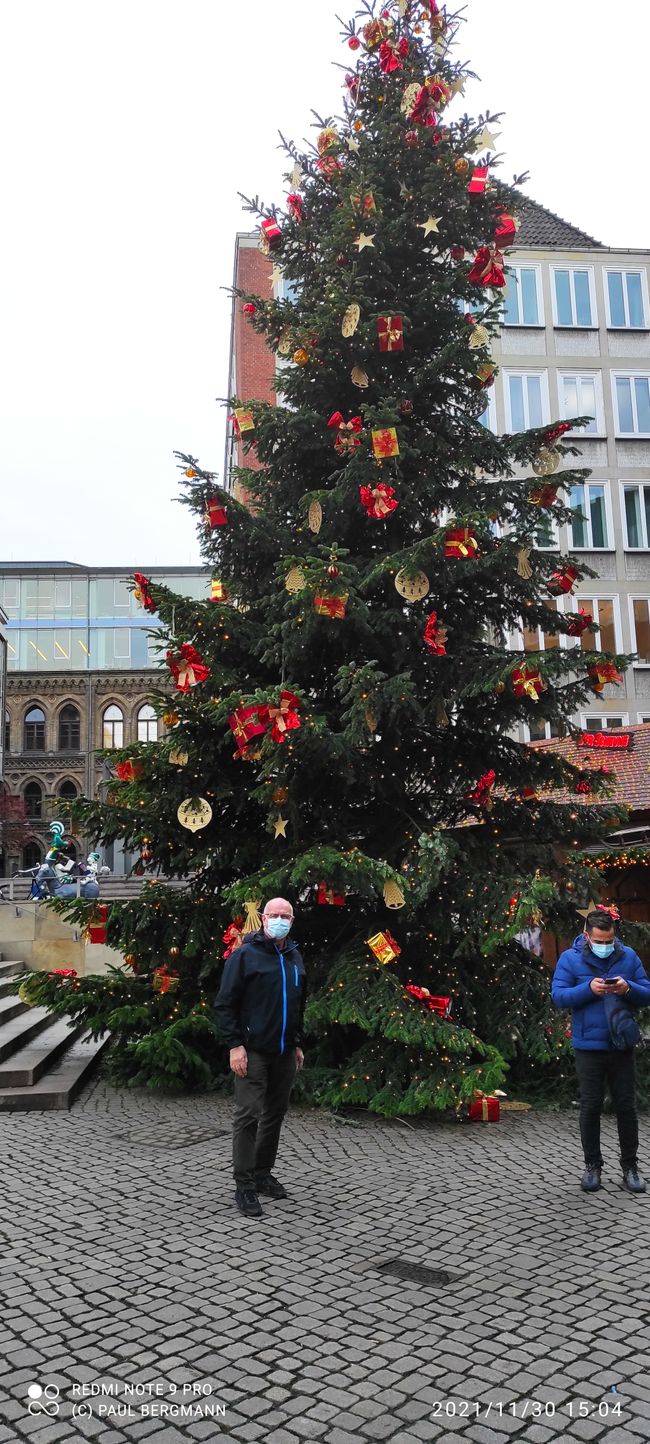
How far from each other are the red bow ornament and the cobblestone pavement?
10000mm

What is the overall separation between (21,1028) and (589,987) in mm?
7796

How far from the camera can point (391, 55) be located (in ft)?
34.3

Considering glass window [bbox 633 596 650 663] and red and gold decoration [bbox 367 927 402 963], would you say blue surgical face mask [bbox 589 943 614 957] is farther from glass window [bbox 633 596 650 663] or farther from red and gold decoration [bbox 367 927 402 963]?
glass window [bbox 633 596 650 663]

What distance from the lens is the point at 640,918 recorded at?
52.6 ft

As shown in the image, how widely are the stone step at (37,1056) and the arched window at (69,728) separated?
2106 inches

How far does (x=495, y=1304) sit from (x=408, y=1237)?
39.9 inches

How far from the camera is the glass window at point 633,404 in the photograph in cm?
3025

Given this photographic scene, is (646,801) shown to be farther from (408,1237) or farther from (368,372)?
(408,1237)

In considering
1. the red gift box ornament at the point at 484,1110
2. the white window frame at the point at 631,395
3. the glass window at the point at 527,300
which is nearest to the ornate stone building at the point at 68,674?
the glass window at the point at 527,300

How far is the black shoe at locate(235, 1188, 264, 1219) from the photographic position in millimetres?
6105

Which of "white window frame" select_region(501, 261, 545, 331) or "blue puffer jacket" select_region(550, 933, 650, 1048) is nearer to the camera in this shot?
"blue puffer jacket" select_region(550, 933, 650, 1048)

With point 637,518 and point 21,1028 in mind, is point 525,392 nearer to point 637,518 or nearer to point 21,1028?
point 637,518
